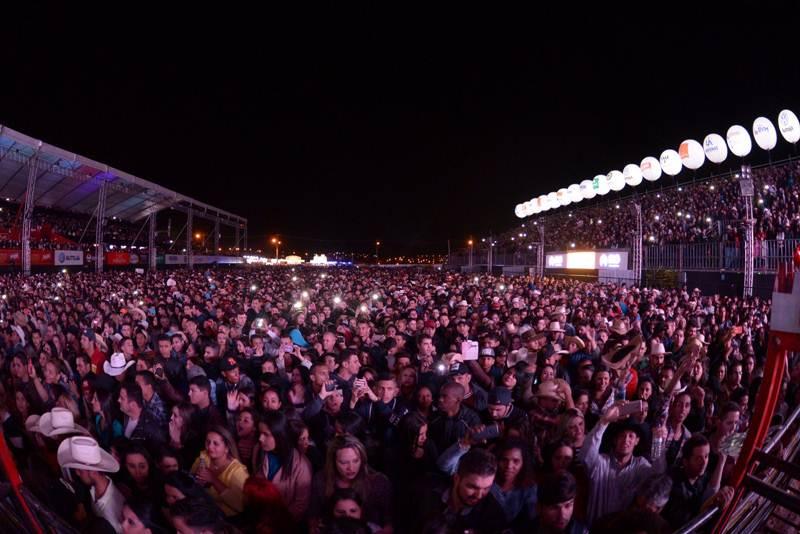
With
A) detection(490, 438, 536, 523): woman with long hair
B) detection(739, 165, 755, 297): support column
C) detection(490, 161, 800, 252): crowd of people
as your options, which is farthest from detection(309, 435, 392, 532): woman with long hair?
detection(490, 161, 800, 252): crowd of people

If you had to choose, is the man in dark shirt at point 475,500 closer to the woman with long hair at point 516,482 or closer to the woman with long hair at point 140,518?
the woman with long hair at point 516,482

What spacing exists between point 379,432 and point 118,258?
3737cm

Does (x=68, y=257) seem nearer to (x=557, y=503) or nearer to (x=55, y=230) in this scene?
(x=55, y=230)

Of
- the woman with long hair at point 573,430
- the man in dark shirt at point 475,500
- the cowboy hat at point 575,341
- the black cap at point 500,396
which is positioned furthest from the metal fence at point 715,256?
the man in dark shirt at point 475,500

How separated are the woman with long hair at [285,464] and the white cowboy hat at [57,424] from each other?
1.26m

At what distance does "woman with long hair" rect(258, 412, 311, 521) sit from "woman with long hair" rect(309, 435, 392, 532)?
101 millimetres

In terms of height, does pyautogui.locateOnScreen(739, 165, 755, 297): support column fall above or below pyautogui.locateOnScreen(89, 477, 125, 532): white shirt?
above

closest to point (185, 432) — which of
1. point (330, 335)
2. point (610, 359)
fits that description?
point (330, 335)

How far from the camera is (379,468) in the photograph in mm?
3740

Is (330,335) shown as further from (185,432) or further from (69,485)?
(69,485)

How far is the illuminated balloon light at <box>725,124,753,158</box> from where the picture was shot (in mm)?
16484

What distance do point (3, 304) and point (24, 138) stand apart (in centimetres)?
1277

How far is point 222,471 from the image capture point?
337cm

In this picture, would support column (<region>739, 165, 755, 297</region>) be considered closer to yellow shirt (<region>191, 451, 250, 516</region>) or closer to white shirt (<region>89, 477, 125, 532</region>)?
yellow shirt (<region>191, 451, 250, 516</region>)
